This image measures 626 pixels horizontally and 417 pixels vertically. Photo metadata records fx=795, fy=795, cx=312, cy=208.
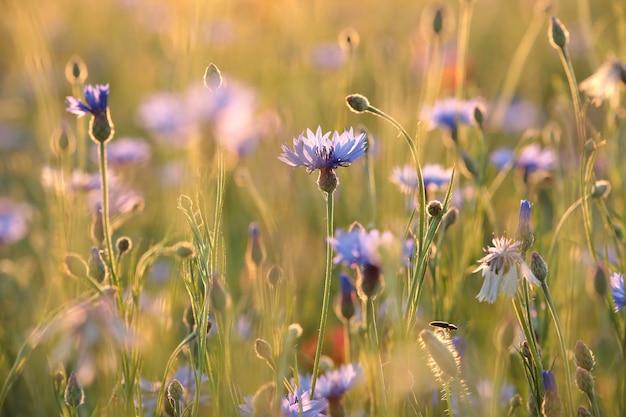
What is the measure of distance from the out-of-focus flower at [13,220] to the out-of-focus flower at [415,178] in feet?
3.14

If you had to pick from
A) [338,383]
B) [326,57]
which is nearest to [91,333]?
[338,383]

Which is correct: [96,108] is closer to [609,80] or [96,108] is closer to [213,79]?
[213,79]

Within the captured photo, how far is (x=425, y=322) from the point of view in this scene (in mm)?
1244

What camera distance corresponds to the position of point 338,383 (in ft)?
3.51

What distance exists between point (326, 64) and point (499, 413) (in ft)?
6.43

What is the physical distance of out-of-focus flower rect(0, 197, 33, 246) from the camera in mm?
1851

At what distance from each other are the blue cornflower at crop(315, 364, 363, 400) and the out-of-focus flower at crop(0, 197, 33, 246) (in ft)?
3.48

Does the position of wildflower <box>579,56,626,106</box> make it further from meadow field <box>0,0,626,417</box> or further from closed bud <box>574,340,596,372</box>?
closed bud <box>574,340,596,372</box>

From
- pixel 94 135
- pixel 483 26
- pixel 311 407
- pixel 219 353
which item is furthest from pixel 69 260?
pixel 483 26

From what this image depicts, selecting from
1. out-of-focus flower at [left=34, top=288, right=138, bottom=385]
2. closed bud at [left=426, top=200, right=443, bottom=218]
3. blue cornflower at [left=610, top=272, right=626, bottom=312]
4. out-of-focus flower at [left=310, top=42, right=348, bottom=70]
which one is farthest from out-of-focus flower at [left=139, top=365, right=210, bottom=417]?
out-of-focus flower at [left=310, top=42, right=348, bottom=70]

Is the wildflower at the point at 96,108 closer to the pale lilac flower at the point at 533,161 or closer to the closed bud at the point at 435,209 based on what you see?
the closed bud at the point at 435,209

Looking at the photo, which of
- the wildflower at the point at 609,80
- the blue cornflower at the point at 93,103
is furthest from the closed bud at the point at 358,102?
the wildflower at the point at 609,80

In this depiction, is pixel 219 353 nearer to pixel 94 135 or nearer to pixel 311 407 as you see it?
pixel 311 407

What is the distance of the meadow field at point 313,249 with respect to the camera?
2.90 feet
